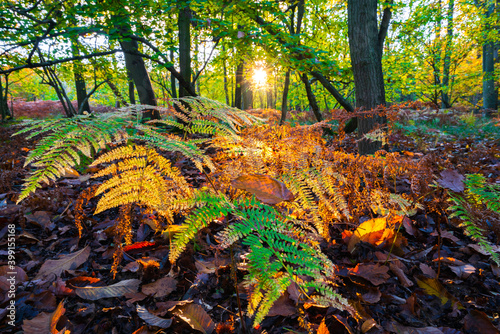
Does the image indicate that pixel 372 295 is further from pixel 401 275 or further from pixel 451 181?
pixel 451 181

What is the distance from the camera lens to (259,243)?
824 millimetres

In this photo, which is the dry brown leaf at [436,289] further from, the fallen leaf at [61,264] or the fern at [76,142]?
the fallen leaf at [61,264]

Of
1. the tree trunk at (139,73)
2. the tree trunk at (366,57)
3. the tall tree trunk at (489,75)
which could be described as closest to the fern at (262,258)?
the tree trunk at (366,57)

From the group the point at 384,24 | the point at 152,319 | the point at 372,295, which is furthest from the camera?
the point at 384,24

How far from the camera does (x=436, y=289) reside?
1.29 metres

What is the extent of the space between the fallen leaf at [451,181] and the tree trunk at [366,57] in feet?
7.00

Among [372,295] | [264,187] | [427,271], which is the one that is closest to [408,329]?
[372,295]

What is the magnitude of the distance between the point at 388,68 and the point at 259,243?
9730 mm

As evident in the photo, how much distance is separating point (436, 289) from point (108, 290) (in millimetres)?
1857

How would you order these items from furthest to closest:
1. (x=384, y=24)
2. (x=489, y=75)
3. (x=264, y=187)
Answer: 1. (x=489, y=75)
2. (x=384, y=24)
3. (x=264, y=187)

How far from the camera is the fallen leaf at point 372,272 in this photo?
4.37 ft

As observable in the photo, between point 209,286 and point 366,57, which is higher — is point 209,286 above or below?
below

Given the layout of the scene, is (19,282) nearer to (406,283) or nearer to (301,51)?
(406,283)

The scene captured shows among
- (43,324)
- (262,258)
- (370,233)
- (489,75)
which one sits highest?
(489,75)
